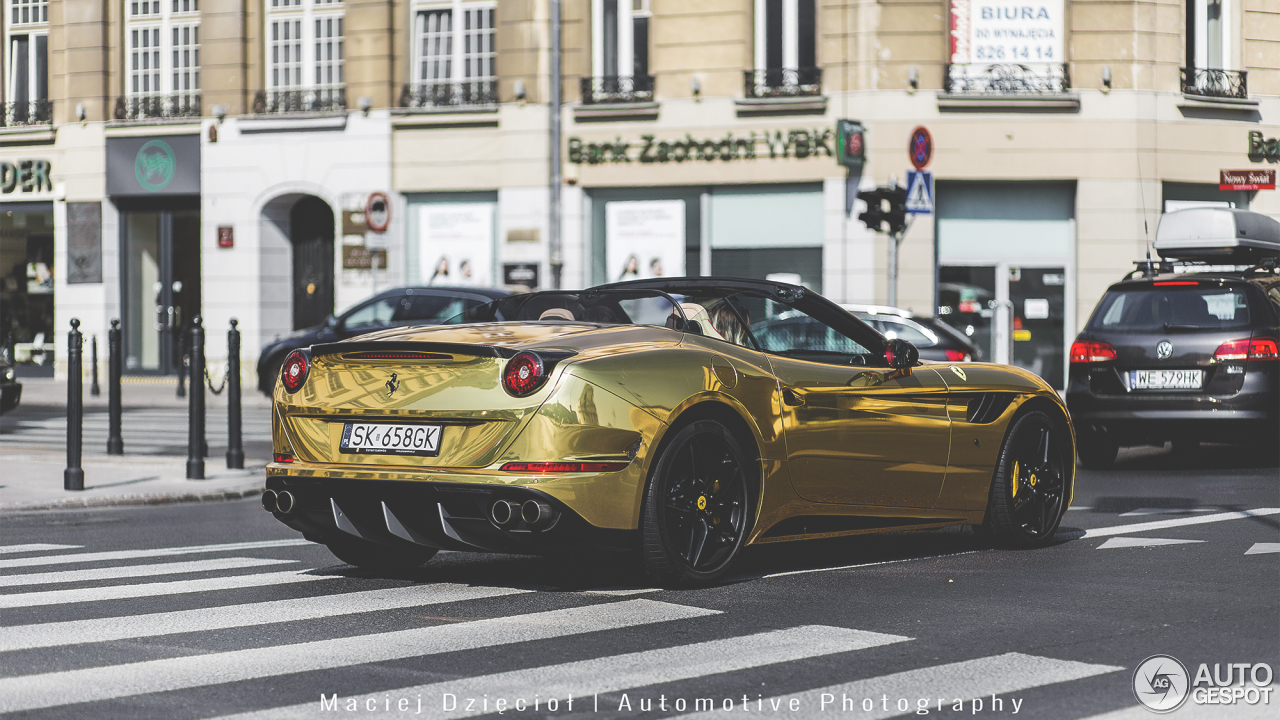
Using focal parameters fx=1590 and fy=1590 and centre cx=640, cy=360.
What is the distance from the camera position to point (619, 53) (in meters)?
26.1

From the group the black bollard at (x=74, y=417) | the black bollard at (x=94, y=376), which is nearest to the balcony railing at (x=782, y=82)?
the black bollard at (x=94, y=376)

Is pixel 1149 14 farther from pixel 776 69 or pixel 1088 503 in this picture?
pixel 1088 503

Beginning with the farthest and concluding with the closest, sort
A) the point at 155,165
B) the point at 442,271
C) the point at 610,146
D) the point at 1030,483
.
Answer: the point at 155,165, the point at 442,271, the point at 610,146, the point at 1030,483

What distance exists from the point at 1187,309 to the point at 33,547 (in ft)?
29.2

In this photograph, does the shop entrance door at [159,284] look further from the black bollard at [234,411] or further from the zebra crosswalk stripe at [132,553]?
the zebra crosswalk stripe at [132,553]

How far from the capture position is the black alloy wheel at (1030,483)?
793cm

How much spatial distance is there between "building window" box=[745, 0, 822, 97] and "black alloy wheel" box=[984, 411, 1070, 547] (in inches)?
679

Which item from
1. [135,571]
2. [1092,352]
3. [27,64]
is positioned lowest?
[135,571]

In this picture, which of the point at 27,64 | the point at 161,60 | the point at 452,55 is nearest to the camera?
the point at 452,55

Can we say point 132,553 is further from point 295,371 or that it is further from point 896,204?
point 896,204

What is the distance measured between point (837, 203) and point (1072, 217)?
3637 mm

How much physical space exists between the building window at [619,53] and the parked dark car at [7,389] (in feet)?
39.6

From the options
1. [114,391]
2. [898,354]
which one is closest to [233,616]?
[898,354]

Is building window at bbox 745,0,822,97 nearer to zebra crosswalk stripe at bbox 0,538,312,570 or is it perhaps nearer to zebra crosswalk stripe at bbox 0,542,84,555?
zebra crosswalk stripe at bbox 0,538,312,570
